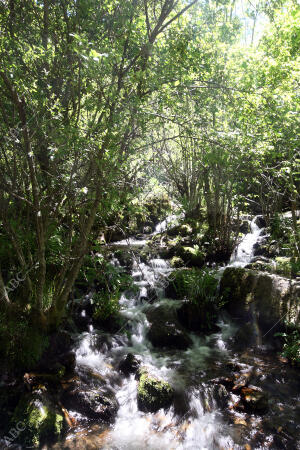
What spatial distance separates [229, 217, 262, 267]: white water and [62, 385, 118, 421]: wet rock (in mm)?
6853

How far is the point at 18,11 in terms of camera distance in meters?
4.49

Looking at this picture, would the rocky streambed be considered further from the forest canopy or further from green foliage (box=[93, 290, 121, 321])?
the forest canopy

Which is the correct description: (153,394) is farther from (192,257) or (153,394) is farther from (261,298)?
(192,257)

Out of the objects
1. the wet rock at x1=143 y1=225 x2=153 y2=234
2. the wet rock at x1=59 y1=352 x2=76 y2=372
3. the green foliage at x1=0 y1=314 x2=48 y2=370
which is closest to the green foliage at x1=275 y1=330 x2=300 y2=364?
the wet rock at x1=59 y1=352 x2=76 y2=372

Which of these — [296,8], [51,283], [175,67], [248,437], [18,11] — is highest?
[296,8]

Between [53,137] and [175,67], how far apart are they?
6.70ft

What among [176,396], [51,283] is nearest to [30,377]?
[51,283]

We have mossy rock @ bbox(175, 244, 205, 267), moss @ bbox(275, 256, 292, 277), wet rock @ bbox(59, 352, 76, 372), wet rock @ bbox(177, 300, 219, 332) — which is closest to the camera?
wet rock @ bbox(59, 352, 76, 372)

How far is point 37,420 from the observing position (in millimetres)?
3916

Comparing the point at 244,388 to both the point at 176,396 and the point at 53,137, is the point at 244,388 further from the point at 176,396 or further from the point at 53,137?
the point at 53,137

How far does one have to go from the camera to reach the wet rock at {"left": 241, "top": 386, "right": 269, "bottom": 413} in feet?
14.8

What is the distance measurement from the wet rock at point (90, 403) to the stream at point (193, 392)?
11 centimetres

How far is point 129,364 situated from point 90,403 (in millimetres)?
1237

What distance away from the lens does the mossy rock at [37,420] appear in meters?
3.82
